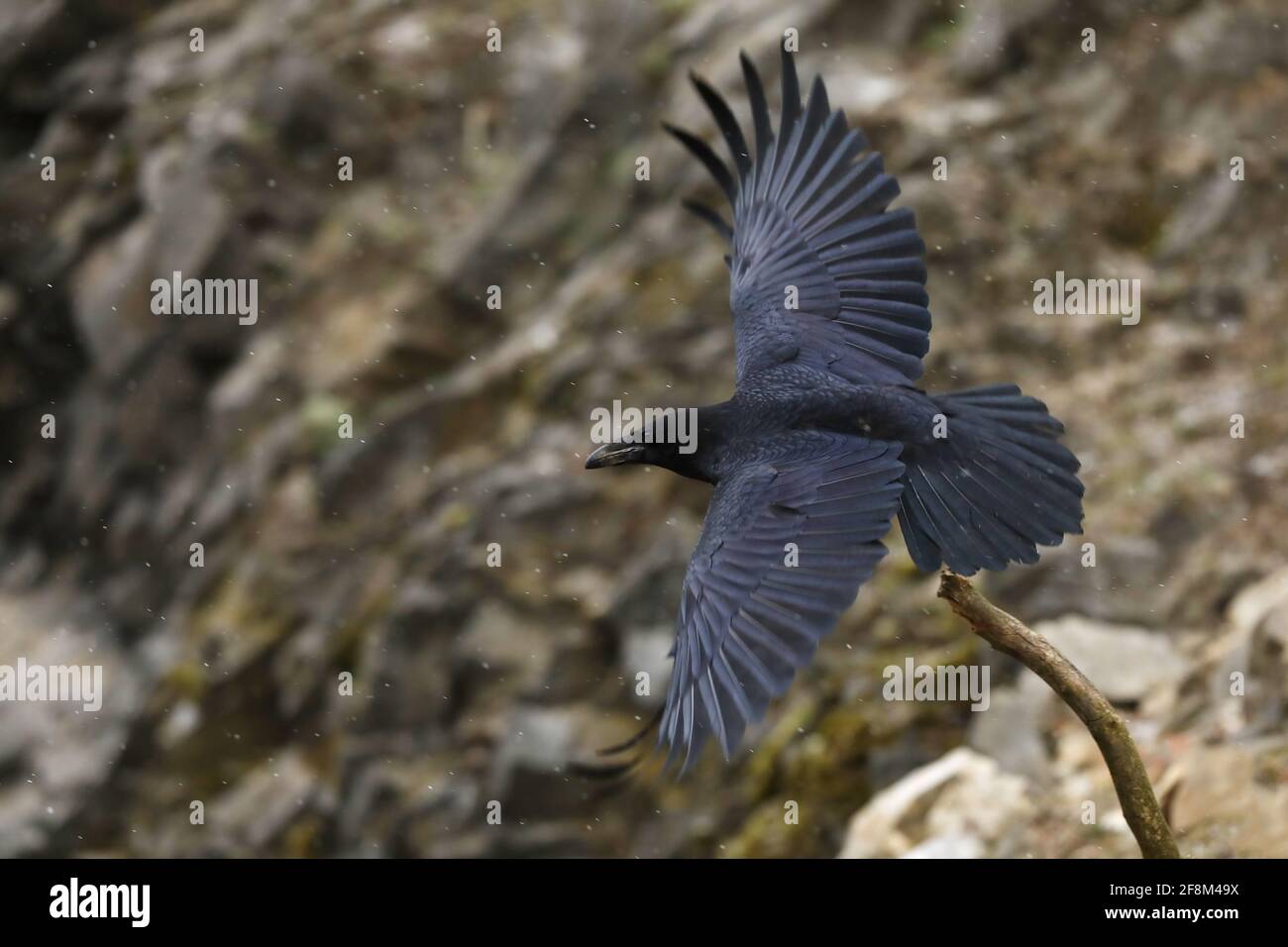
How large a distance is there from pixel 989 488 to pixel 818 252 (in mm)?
1500

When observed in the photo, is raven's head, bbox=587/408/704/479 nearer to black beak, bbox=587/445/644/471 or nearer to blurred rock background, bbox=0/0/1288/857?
black beak, bbox=587/445/644/471

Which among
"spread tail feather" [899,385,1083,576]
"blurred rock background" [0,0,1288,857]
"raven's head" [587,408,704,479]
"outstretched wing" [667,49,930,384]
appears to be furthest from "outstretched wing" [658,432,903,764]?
"blurred rock background" [0,0,1288,857]

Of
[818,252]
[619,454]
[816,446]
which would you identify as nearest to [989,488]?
[816,446]

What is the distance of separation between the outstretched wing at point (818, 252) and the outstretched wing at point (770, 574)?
828 mm

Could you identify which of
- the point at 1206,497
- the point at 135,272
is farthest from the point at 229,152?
the point at 1206,497

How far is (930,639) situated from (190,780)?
19.3 feet

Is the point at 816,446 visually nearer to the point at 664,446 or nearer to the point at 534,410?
the point at 664,446

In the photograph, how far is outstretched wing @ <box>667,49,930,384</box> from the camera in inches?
219

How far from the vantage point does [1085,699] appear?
4.14 metres

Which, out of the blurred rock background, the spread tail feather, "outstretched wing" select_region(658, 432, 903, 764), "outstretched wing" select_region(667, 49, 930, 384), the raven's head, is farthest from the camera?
the blurred rock background

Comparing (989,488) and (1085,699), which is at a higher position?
(989,488)

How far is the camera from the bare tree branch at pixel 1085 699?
413cm

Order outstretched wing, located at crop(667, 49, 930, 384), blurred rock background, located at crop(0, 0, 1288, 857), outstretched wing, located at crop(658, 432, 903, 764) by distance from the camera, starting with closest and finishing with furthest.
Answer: outstretched wing, located at crop(658, 432, 903, 764) → outstretched wing, located at crop(667, 49, 930, 384) → blurred rock background, located at crop(0, 0, 1288, 857)
